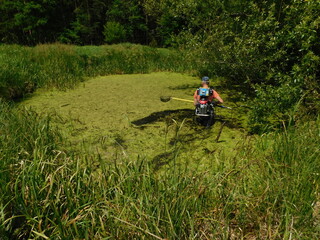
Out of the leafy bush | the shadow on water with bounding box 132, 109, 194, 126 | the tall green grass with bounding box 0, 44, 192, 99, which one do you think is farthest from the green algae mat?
the leafy bush

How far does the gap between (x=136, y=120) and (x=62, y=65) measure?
3922 millimetres

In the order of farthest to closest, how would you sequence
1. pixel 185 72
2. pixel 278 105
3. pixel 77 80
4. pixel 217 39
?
pixel 185 72 < pixel 77 80 < pixel 217 39 < pixel 278 105

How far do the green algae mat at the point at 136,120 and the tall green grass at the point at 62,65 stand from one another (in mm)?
438

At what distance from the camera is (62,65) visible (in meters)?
7.35

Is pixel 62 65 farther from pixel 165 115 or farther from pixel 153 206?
pixel 153 206

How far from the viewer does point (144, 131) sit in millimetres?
4281

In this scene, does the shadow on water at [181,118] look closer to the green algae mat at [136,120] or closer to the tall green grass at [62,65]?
the green algae mat at [136,120]

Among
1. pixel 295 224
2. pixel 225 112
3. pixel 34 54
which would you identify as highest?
pixel 34 54

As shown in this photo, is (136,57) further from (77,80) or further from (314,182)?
(314,182)

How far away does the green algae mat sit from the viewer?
365 cm

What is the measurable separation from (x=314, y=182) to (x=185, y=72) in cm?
724

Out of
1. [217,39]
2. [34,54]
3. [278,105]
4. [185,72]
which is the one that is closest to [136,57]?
[185,72]

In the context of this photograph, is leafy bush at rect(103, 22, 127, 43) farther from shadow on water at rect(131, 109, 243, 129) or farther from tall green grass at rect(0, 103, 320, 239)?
tall green grass at rect(0, 103, 320, 239)

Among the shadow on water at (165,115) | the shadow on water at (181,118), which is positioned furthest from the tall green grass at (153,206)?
the shadow on water at (165,115)
